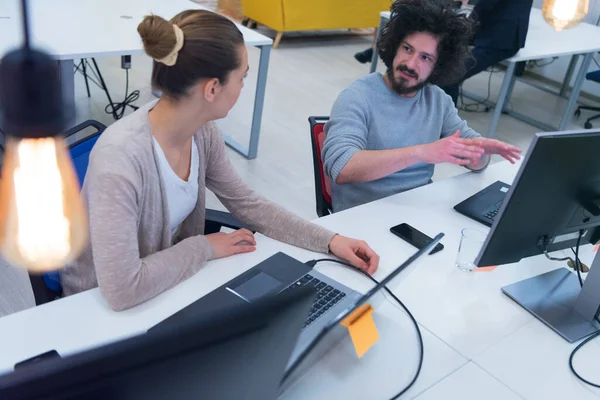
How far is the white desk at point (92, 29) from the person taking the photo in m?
2.62

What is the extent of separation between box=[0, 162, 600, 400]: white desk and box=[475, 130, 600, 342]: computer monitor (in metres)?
0.05

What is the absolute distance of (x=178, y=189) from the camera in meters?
1.45

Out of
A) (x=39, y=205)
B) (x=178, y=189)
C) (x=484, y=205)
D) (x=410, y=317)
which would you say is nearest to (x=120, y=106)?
(x=178, y=189)

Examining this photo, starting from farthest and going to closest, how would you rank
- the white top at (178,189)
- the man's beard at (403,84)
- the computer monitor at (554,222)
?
the man's beard at (403,84) < the white top at (178,189) < the computer monitor at (554,222)

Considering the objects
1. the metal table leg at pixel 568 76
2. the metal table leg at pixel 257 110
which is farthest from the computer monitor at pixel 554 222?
the metal table leg at pixel 568 76

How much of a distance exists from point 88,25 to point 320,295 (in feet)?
7.34

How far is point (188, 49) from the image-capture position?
1.28 meters

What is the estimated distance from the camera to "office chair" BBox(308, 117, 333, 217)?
1980mm

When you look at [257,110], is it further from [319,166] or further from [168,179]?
[168,179]

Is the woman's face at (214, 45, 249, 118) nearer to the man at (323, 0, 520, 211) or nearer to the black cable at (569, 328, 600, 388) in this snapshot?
the man at (323, 0, 520, 211)

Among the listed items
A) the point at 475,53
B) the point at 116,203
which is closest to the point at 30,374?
the point at 116,203

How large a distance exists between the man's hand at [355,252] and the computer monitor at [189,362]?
77 cm

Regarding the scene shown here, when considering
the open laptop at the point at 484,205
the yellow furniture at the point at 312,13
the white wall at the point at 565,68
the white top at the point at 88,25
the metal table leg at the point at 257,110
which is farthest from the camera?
the yellow furniture at the point at 312,13

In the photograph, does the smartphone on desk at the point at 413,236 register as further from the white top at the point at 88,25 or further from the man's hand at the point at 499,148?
the white top at the point at 88,25
